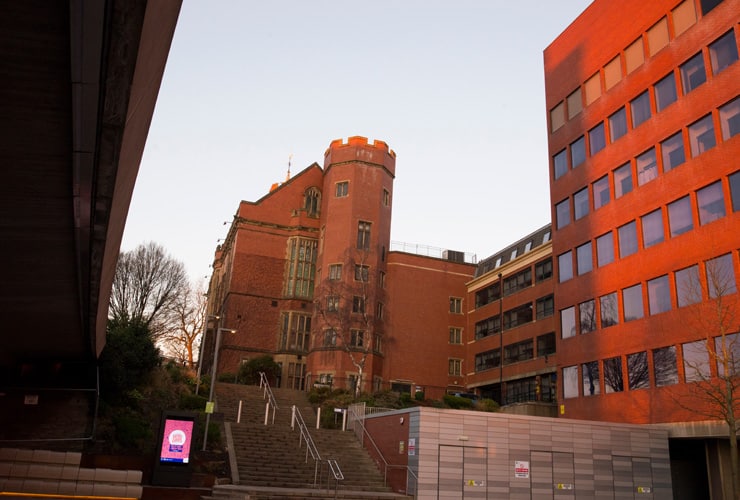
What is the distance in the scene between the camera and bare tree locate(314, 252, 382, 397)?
1722 inches

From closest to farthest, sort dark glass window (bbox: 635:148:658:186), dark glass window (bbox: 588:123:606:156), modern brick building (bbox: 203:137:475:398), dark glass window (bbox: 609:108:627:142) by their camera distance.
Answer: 1. dark glass window (bbox: 635:148:658:186)
2. dark glass window (bbox: 609:108:627:142)
3. dark glass window (bbox: 588:123:606:156)
4. modern brick building (bbox: 203:137:475:398)

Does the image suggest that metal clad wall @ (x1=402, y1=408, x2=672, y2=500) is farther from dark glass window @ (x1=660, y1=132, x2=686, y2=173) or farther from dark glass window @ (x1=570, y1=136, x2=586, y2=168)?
dark glass window @ (x1=570, y1=136, x2=586, y2=168)

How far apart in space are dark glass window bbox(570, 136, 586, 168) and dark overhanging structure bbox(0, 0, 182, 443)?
26.1 m

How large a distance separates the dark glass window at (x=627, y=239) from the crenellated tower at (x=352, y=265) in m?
19.6

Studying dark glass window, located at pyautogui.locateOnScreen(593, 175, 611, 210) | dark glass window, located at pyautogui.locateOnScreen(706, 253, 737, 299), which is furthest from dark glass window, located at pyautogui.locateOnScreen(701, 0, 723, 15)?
dark glass window, located at pyautogui.locateOnScreen(706, 253, 737, 299)

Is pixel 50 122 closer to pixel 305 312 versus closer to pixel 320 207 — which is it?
pixel 305 312

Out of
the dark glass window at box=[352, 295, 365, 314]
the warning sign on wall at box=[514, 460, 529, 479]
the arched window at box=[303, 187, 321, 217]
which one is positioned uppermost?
the arched window at box=[303, 187, 321, 217]

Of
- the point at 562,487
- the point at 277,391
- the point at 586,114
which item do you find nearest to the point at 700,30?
the point at 586,114

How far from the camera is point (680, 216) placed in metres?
25.6

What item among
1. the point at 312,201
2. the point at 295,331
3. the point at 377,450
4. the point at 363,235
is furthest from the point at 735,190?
the point at 312,201

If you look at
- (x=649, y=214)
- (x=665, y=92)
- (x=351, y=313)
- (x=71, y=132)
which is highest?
(x=665, y=92)

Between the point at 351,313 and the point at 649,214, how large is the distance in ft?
74.5

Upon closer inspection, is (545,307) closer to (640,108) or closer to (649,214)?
(649,214)

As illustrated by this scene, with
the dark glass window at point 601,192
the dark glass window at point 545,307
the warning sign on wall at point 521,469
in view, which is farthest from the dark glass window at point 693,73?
the dark glass window at point 545,307
